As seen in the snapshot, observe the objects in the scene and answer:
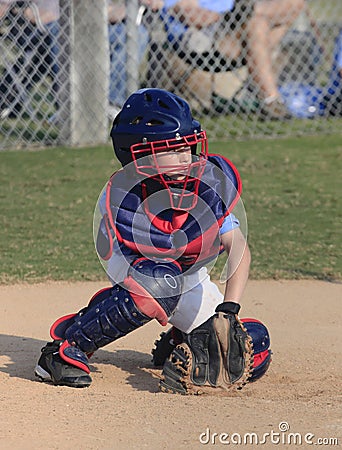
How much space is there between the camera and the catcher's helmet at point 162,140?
10.3 feet

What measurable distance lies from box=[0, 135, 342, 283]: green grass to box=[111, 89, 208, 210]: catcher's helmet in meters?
1.77

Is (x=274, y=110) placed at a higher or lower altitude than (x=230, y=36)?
lower

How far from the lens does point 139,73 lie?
30.6 ft

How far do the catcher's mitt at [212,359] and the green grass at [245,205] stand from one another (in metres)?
1.79

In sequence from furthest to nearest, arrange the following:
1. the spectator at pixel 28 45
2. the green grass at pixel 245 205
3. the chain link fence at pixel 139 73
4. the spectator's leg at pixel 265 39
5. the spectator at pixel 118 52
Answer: the spectator's leg at pixel 265 39 < the spectator at pixel 118 52 < the spectator at pixel 28 45 < the chain link fence at pixel 139 73 < the green grass at pixel 245 205

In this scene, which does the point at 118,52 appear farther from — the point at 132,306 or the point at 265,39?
the point at 132,306

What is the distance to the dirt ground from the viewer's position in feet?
8.35

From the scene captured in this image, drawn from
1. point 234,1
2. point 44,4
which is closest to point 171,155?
point 44,4

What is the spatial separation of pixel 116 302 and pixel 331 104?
7054 mm

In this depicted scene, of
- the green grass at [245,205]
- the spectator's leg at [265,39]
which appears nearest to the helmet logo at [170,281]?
the green grass at [245,205]

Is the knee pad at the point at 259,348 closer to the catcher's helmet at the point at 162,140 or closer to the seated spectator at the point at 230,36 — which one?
the catcher's helmet at the point at 162,140

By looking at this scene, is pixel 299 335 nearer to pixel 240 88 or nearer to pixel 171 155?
pixel 171 155

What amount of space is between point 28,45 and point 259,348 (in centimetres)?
611

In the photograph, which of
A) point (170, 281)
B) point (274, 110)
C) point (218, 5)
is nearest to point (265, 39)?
point (218, 5)
